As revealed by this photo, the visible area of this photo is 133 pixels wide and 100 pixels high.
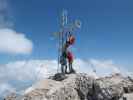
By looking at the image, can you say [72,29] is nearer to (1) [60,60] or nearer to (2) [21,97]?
(1) [60,60]

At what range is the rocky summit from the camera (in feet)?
90.0

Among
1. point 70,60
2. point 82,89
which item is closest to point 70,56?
point 70,60

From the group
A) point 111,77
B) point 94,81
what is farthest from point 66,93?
point 111,77

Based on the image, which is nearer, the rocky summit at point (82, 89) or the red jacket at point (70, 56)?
the rocky summit at point (82, 89)

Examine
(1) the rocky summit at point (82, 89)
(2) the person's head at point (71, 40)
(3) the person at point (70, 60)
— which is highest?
(2) the person's head at point (71, 40)

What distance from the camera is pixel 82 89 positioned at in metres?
29.2

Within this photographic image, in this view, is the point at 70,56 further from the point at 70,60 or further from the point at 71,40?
the point at 71,40

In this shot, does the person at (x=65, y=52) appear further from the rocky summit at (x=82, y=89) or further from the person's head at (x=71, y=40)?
the rocky summit at (x=82, y=89)

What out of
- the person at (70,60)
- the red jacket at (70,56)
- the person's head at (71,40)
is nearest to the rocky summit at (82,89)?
the person at (70,60)

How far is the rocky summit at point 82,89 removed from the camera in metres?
27.4

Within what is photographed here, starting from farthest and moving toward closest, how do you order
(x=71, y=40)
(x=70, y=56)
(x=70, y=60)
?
(x=70, y=60) < (x=70, y=56) < (x=71, y=40)

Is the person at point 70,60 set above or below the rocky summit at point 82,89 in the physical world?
Answer: above

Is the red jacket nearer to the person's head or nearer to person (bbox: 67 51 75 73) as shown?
person (bbox: 67 51 75 73)

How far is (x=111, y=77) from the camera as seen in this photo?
3098 centimetres
